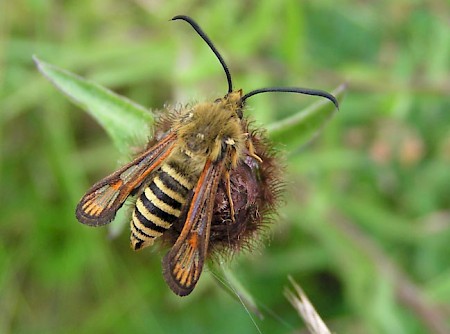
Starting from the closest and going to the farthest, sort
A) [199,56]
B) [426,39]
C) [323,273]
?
[199,56] < [426,39] < [323,273]

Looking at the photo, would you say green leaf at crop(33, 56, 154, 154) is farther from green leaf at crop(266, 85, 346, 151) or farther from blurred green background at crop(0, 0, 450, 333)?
blurred green background at crop(0, 0, 450, 333)

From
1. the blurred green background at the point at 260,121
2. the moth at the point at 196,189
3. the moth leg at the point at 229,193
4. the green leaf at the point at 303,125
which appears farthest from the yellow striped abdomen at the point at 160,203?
the blurred green background at the point at 260,121

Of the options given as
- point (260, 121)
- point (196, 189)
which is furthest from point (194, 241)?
point (260, 121)

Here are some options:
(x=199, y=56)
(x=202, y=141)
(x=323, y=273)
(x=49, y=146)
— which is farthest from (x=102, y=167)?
(x=202, y=141)

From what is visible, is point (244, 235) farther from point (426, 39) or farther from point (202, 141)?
point (426, 39)

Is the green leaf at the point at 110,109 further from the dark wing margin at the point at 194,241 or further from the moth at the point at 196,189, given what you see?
the dark wing margin at the point at 194,241
